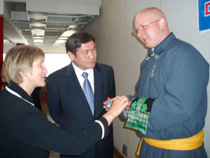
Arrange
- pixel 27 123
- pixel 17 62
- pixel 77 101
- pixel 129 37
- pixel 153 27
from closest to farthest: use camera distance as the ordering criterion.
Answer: pixel 27 123, pixel 17 62, pixel 153 27, pixel 77 101, pixel 129 37

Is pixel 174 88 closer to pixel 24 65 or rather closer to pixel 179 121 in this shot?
pixel 179 121

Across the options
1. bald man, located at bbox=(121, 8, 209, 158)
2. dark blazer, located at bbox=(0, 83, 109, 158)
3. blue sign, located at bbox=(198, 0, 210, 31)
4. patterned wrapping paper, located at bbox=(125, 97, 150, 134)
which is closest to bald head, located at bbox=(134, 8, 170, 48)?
bald man, located at bbox=(121, 8, 209, 158)

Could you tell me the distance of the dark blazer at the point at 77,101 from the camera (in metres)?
1.76

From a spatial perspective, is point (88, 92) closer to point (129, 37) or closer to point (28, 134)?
point (28, 134)

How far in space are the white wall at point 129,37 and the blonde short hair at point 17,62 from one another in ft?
4.53

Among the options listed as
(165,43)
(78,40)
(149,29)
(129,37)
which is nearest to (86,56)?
(78,40)

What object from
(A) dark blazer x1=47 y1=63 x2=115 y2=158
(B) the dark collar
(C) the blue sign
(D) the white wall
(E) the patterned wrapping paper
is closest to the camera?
(E) the patterned wrapping paper

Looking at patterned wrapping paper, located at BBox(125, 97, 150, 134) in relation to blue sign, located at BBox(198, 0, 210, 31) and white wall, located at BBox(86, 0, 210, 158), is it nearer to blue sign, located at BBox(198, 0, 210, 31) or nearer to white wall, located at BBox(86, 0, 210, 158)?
white wall, located at BBox(86, 0, 210, 158)

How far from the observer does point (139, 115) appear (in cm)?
122

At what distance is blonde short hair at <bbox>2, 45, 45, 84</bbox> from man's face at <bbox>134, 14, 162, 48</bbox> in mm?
835

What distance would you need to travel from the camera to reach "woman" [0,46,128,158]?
107 centimetres

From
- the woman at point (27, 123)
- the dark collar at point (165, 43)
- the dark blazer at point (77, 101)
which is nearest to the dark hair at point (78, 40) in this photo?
the dark blazer at point (77, 101)

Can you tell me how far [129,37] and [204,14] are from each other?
158 centimetres

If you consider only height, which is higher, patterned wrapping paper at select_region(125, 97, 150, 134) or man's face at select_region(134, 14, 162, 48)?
man's face at select_region(134, 14, 162, 48)
